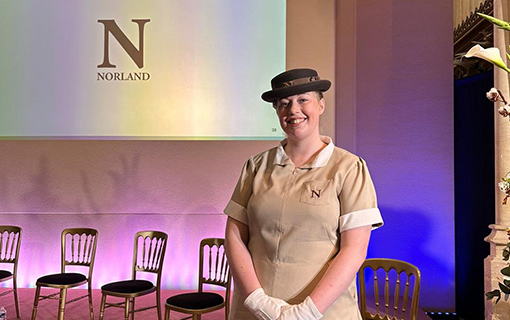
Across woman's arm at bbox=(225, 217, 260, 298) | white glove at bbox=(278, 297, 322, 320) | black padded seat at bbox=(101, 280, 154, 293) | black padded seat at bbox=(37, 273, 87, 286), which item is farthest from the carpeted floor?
white glove at bbox=(278, 297, 322, 320)

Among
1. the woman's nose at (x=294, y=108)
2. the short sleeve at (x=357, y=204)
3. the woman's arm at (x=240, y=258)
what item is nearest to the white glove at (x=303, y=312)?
the woman's arm at (x=240, y=258)

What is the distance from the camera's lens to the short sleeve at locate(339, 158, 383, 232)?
3.89ft

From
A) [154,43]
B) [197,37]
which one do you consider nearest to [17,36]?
[154,43]

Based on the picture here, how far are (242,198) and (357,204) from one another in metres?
0.39

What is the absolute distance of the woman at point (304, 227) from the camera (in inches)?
46.1

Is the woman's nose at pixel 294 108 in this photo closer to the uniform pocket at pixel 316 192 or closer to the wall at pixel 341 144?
the uniform pocket at pixel 316 192

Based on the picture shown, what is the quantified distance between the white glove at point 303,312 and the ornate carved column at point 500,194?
223 cm

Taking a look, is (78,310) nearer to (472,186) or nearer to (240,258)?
(240,258)

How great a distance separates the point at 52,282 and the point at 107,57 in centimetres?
221

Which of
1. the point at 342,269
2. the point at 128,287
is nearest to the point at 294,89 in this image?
the point at 342,269

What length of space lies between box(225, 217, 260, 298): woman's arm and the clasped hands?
34mm

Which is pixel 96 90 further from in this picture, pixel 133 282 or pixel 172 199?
pixel 133 282

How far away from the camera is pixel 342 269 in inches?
45.6

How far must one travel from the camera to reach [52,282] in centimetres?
318
